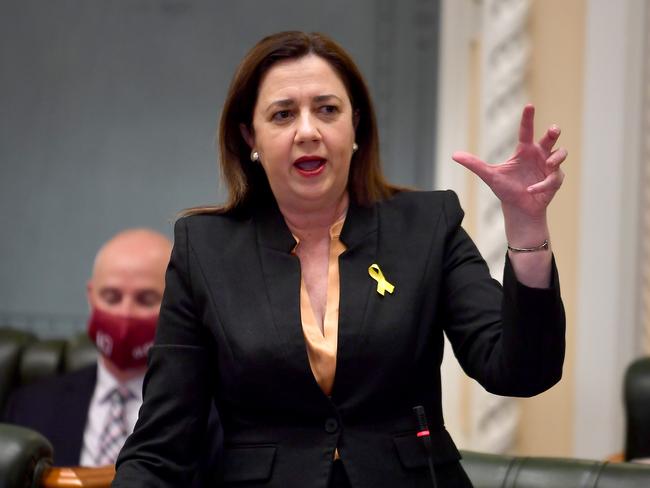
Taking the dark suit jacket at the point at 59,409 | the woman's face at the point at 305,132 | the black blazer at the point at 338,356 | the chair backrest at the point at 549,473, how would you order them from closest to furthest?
the black blazer at the point at 338,356 → the woman's face at the point at 305,132 → the chair backrest at the point at 549,473 → the dark suit jacket at the point at 59,409

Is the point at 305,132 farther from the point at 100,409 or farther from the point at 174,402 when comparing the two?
the point at 100,409

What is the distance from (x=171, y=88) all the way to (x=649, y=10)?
2.38 m

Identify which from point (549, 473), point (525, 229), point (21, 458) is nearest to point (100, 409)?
point (21, 458)

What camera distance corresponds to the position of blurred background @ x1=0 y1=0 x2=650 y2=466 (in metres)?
4.08

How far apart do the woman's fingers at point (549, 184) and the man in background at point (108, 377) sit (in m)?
1.95

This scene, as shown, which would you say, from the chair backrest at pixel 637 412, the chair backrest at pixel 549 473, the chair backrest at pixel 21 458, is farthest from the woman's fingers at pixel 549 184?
the chair backrest at pixel 637 412

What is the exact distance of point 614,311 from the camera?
407cm

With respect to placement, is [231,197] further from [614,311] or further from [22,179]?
[22,179]

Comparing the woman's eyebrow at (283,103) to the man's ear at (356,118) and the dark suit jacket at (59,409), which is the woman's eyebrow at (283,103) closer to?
the man's ear at (356,118)

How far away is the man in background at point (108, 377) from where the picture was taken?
3.45 meters

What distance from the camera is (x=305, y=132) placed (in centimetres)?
204

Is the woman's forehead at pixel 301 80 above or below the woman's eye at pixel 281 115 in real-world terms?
above

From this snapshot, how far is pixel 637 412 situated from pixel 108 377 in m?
1.49

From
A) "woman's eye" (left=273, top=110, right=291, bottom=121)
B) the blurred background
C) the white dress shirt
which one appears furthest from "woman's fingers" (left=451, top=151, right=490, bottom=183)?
the blurred background
